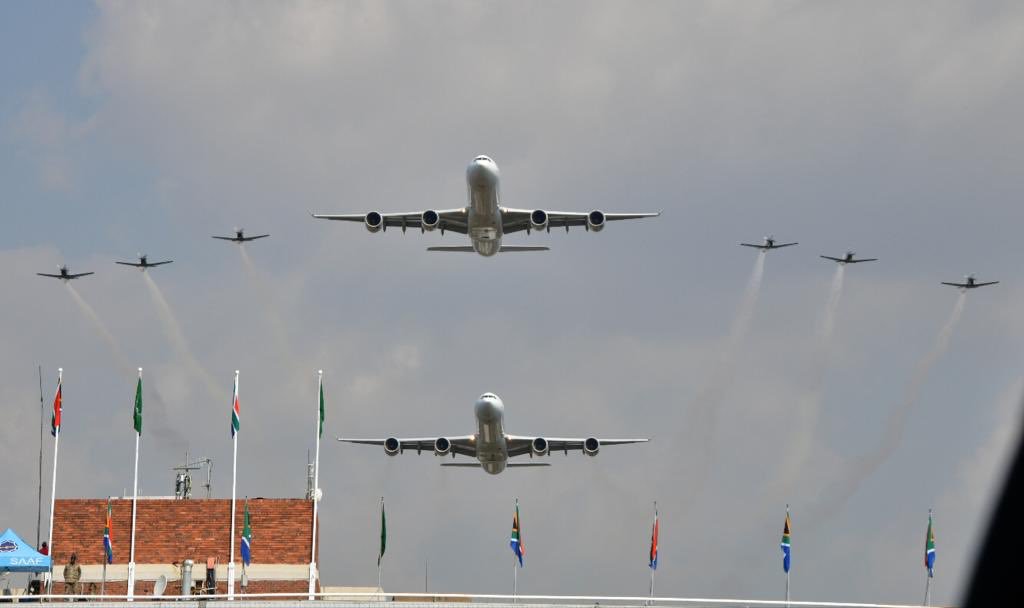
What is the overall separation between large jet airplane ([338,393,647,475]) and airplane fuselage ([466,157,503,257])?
49.0 ft

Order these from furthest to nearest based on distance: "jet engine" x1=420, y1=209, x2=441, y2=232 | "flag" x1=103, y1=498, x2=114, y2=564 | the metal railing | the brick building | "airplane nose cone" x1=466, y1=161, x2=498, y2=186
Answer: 1. the brick building
2. "flag" x1=103, y1=498, x2=114, y2=564
3. "jet engine" x1=420, y1=209, x2=441, y2=232
4. "airplane nose cone" x1=466, y1=161, x2=498, y2=186
5. the metal railing

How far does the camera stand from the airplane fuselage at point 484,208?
82.7 meters

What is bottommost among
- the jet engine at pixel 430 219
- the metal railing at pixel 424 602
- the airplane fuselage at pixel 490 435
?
the metal railing at pixel 424 602

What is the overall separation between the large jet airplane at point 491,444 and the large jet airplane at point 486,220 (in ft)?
48.1

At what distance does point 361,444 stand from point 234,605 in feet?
197

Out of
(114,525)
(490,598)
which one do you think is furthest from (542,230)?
(114,525)

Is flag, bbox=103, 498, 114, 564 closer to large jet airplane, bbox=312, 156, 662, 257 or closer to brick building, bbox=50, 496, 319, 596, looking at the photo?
brick building, bbox=50, 496, 319, 596

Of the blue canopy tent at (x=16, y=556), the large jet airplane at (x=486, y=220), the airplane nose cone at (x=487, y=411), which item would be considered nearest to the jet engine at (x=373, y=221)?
the large jet airplane at (x=486, y=220)

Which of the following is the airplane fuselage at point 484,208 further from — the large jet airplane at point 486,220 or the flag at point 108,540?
the flag at point 108,540

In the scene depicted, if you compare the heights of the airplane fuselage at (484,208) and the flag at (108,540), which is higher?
the airplane fuselage at (484,208)

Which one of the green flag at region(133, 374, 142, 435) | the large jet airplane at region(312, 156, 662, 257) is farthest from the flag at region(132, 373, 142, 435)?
the large jet airplane at region(312, 156, 662, 257)

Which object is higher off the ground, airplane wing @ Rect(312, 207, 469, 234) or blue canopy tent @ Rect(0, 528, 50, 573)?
airplane wing @ Rect(312, 207, 469, 234)

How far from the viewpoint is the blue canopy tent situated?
7069cm

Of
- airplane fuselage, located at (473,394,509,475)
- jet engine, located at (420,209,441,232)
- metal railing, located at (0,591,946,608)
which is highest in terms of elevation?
jet engine, located at (420,209,441,232)
